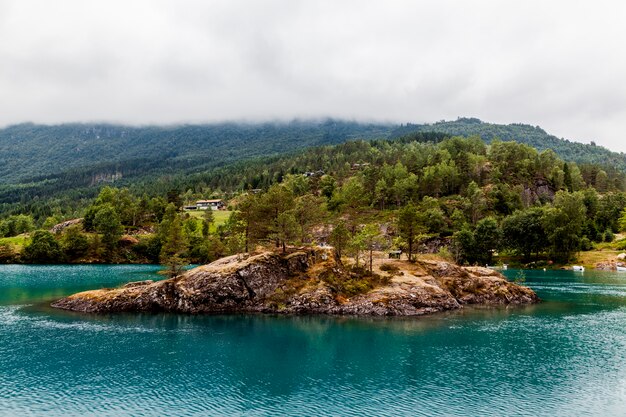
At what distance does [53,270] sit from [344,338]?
144198mm

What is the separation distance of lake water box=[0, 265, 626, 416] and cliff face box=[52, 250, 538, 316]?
17.7 ft

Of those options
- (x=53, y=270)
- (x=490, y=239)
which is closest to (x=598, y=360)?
(x=490, y=239)

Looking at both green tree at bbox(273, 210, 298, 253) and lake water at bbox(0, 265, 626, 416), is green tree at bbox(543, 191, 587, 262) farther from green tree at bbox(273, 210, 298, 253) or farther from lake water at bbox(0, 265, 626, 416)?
green tree at bbox(273, 210, 298, 253)

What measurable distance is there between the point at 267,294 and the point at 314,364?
42.5 metres

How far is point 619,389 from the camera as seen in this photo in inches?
2243

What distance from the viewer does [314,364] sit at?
66750 mm

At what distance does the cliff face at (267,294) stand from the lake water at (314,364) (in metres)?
5.39

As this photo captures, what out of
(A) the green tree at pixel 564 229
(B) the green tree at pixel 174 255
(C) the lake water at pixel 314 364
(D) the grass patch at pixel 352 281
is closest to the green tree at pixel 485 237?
(A) the green tree at pixel 564 229

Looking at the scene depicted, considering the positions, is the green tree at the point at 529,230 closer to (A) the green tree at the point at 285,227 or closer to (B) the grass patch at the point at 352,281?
(B) the grass patch at the point at 352,281

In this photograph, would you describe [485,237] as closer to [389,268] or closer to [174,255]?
[389,268]

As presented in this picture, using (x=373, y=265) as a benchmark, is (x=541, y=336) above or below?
below

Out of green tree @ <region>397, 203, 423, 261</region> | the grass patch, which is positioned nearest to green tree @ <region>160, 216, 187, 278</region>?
the grass patch

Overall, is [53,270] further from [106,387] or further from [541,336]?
[541,336]

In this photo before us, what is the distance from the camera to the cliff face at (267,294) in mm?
103562
